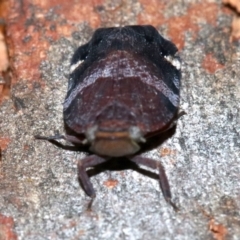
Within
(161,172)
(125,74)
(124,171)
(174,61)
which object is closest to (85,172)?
(124,171)

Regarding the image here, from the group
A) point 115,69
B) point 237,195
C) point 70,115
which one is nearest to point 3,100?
point 70,115

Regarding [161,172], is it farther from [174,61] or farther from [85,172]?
[174,61]

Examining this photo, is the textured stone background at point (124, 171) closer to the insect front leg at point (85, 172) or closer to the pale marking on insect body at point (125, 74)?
the insect front leg at point (85, 172)

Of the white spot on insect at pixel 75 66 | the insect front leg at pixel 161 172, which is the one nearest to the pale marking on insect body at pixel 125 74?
the white spot on insect at pixel 75 66

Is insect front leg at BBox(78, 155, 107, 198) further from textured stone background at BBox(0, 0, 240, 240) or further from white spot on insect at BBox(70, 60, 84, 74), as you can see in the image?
white spot on insect at BBox(70, 60, 84, 74)

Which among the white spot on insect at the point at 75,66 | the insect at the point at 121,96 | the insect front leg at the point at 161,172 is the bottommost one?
the insect front leg at the point at 161,172

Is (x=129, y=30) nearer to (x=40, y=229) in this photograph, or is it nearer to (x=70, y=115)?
(x=70, y=115)
